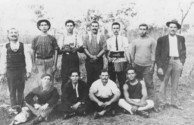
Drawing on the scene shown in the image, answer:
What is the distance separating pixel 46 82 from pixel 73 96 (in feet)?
1.86

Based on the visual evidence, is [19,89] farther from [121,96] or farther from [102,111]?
[121,96]

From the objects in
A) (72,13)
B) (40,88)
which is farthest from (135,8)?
(40,88)

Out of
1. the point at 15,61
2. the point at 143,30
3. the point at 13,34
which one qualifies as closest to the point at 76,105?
the point at 15,61

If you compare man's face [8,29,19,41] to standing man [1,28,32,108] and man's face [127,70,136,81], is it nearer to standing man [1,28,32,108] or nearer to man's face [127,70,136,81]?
standing man [1,28,32,108]

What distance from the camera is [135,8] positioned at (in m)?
8.19

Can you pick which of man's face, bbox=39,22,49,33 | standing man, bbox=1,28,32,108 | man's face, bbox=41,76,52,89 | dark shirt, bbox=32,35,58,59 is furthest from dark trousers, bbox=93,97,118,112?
man's face, bbox=39,22,49,33

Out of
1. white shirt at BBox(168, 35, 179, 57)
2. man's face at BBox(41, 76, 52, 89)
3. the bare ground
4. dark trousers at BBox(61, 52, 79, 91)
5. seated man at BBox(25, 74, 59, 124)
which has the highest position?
white shirt at BBox(168, 35, 179, 57)

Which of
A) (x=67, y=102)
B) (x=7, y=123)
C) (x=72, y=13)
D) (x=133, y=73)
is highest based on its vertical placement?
(x=72, y=13)

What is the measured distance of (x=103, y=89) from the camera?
455 centimetres

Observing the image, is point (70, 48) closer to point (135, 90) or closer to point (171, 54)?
point (135, 90)

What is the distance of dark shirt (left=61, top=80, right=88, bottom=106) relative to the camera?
4438mm

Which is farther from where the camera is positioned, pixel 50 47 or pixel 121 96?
pixel 121 96

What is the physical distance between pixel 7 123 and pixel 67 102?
3.55ft

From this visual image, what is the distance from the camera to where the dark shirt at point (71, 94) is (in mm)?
4438
